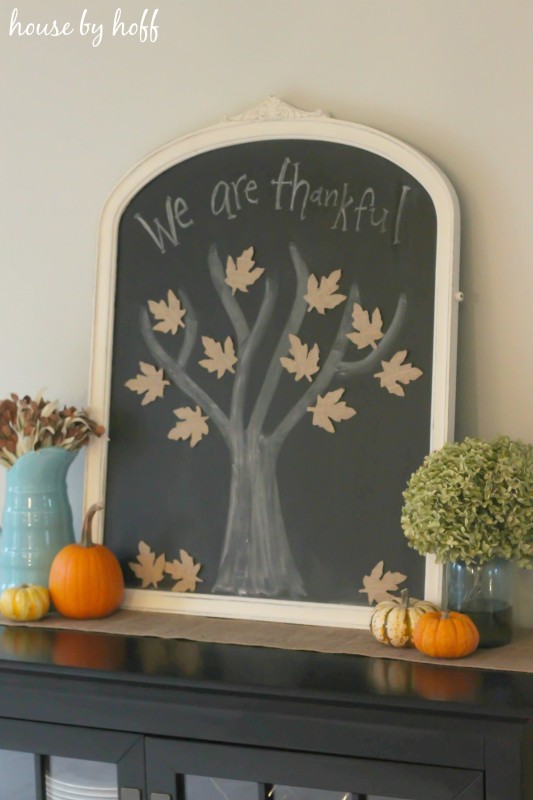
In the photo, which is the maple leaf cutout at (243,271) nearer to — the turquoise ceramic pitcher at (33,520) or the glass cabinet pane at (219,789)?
the turquoise ceramic pitcher at (33,520)

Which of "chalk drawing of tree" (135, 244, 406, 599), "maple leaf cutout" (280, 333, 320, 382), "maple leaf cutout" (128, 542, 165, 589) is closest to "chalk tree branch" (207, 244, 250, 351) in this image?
"chalk drawing of tree" (135, 244, 406, 599)

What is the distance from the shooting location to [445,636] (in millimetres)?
1715

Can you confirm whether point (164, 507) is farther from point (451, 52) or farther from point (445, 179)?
point (451, 52)

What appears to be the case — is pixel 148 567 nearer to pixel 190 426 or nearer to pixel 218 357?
pixel 190 426

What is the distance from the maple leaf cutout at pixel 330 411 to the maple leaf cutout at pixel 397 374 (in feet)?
0.28

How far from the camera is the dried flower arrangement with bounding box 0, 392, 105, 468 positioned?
2.08 metres

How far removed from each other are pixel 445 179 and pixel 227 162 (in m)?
0.46

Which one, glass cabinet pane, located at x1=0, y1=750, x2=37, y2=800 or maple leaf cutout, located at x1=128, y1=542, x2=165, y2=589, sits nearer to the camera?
glass cabinet pane, located at x1=0, y1=750, x2=37, y2=800

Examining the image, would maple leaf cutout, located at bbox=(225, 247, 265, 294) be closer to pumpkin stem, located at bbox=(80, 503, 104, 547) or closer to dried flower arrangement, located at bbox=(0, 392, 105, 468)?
dried flower arrangement, located at bbox=(0, 392, 105, 468)

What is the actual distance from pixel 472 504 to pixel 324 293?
20.9 inches

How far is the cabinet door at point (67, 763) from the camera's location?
5.61 ft

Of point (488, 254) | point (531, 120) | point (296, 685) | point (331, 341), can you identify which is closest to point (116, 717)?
point (296, 685)

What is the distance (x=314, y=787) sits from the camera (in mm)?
1607

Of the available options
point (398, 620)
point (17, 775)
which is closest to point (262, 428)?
point (398, 620)
